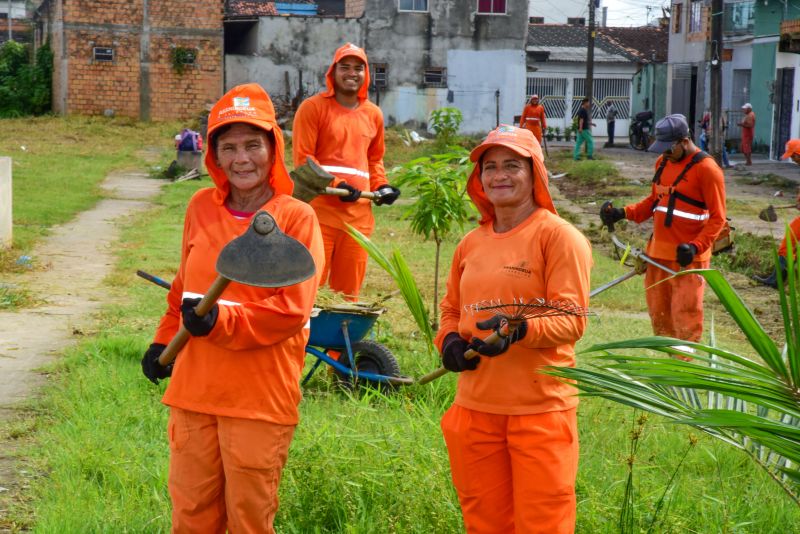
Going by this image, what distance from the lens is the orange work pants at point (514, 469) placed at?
3514 mm

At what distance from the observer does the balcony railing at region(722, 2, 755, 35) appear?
3553 centimetres

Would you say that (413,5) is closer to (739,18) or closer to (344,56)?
(739,18)

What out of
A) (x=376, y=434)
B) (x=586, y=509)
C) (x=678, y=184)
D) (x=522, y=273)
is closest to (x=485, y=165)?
(x=522, y=273)

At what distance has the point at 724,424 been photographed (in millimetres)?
2475

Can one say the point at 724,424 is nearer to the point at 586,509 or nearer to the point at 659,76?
the point at 586,509

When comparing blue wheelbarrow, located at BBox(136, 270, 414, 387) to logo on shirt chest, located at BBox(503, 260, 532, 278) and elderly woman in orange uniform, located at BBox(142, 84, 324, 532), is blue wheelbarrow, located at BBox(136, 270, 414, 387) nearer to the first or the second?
elderly woman in orange uniform, located at BBox(142, 84, 324, 532)

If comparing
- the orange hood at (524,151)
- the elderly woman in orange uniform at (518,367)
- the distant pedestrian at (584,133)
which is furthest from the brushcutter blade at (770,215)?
the distant pedestrian at (584,133)

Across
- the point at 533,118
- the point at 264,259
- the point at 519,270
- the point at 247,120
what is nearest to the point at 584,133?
the point at 533,118

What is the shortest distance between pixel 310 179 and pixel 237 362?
325 centimetres

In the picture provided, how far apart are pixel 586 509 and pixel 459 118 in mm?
22583

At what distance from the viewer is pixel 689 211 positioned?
26.4ft

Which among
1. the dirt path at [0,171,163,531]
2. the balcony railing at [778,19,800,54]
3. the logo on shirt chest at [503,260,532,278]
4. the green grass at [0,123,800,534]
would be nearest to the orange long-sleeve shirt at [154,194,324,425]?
the logo on shirt chest at [503,260,532,278]

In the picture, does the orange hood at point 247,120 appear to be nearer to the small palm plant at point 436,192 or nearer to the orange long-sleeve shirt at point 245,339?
the orange long-sleeve shirt at point 245,339

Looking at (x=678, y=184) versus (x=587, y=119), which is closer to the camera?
(x=678, y=184)
